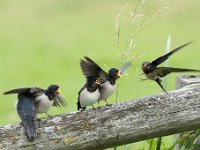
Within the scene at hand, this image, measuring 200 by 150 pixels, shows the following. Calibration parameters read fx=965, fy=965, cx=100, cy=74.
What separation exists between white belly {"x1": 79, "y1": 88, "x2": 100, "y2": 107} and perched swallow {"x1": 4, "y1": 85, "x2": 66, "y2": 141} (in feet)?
0.43

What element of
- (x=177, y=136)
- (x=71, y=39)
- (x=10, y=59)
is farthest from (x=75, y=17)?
(x=177, y=136)

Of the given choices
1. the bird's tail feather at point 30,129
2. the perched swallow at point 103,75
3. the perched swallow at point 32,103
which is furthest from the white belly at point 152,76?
the bird's tail feather at point 30,129

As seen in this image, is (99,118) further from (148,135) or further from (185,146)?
(185,146)

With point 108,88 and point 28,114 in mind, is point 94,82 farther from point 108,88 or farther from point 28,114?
point 28,114

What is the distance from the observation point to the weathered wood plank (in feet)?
13.1

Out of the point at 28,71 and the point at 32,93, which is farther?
the point at 28,71

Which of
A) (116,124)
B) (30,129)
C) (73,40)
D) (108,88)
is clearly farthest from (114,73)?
(73,40)

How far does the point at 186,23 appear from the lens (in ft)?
51.8

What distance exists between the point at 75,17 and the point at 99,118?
12.7 m

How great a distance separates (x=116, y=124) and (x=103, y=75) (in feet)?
1.02

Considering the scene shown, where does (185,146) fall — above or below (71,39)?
below

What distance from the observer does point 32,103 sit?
4.15m

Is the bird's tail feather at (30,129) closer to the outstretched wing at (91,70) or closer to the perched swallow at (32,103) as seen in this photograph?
the perched swallow at (32,103)

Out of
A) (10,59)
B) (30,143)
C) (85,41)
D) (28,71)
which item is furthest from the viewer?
(85,41)
